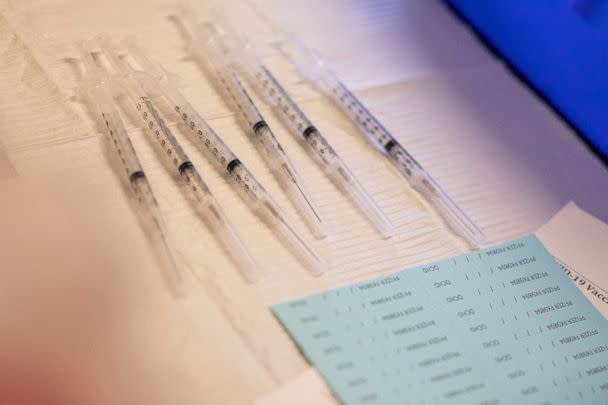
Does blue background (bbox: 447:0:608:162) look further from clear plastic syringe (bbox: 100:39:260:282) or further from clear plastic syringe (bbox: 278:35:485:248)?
clear plastic syringe (bbox: 100:39:260:282)

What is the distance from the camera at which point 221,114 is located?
940 mm

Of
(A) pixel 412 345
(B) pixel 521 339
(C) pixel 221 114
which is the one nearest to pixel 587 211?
(B) pixel 521 339

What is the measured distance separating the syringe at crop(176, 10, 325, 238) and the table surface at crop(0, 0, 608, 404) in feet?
0.05

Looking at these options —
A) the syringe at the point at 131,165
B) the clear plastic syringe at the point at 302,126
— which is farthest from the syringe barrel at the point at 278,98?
the syringe at the point at 131,165

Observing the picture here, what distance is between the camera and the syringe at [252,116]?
0.84 meters

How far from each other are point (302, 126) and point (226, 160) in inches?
5.1

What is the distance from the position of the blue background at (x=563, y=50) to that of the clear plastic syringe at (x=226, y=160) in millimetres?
514

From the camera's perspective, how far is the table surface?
28.1 inches

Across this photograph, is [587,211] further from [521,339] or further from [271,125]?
[271,125]

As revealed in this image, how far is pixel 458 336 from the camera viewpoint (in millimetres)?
749

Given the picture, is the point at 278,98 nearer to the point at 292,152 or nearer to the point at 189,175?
the point at 292,152

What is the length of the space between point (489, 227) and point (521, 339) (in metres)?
0.17

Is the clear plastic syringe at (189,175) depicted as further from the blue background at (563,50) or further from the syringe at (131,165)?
the blue background at (563,50)

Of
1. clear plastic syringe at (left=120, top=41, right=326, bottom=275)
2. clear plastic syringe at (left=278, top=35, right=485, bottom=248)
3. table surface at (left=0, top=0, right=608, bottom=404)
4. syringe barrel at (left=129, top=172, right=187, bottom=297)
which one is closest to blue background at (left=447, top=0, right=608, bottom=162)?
table surface at (left=0, top=0, right=608, bottom=404)
